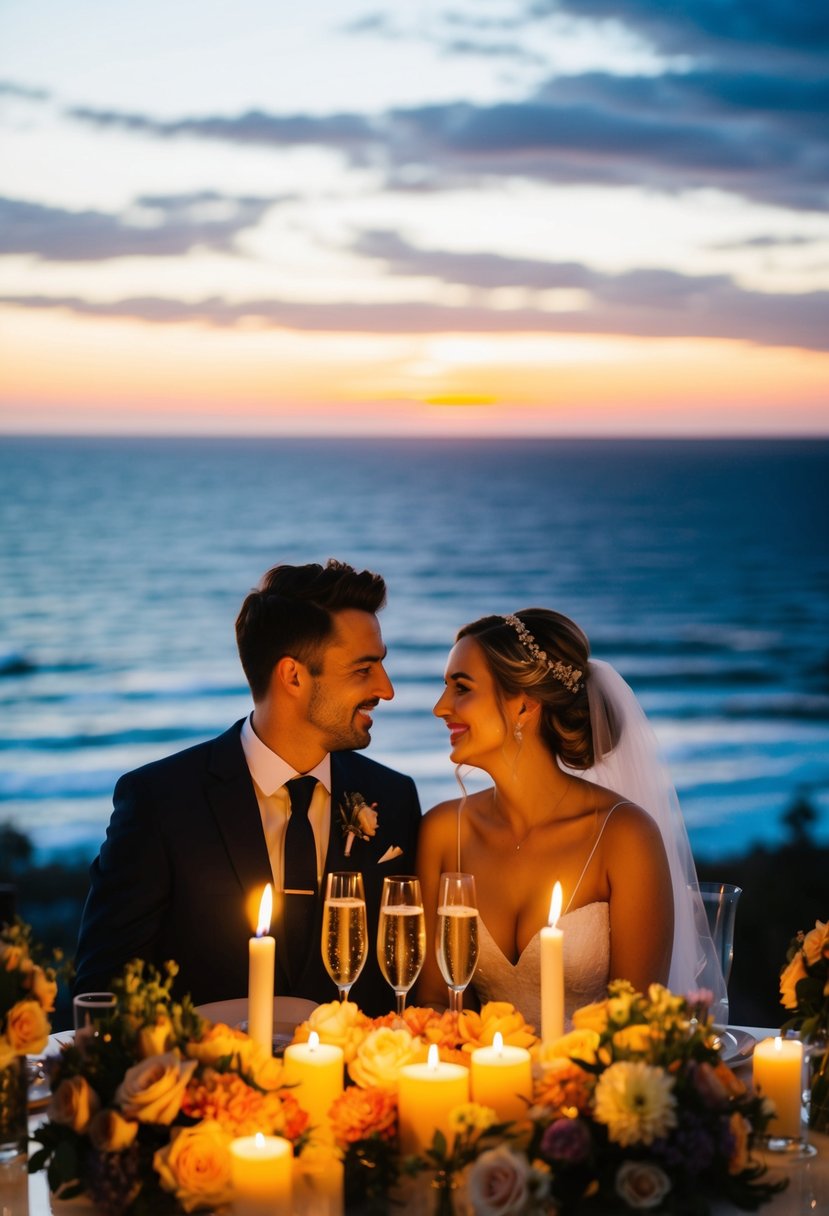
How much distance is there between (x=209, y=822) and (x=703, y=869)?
44.2ft

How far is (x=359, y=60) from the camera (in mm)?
22859

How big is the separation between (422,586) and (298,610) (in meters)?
24.0

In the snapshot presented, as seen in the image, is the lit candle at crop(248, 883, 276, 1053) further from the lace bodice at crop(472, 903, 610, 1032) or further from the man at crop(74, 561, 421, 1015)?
the lace bodice at crop(472, 903, 610, 1032)

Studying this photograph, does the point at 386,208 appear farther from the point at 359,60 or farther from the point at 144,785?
the point at 144,785

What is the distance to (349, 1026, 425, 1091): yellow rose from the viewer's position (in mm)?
2396

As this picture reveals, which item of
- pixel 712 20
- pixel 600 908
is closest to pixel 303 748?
pixel 600 908

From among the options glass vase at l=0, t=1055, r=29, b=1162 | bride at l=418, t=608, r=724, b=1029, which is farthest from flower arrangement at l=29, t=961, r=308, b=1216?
bride at l=418, t=608, r=724, b=1029

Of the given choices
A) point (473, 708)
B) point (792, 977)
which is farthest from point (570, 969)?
point (792, 977)

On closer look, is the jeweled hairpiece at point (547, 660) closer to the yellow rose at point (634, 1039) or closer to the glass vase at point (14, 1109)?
the yellow rose at point (634, 1039)

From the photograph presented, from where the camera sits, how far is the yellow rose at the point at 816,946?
274 centimetres

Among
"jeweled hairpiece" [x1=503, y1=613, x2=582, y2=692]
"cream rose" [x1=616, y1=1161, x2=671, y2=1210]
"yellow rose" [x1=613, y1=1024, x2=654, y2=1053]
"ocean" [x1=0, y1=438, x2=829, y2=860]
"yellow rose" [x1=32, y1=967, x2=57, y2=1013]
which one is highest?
"ocean" [x1=0, y1=438, x2=829, y2=860]

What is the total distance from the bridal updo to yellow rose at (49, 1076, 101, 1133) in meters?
1.92

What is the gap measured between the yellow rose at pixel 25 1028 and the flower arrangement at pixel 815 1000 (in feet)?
4.35

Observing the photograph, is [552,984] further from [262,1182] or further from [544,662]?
[544,662]
